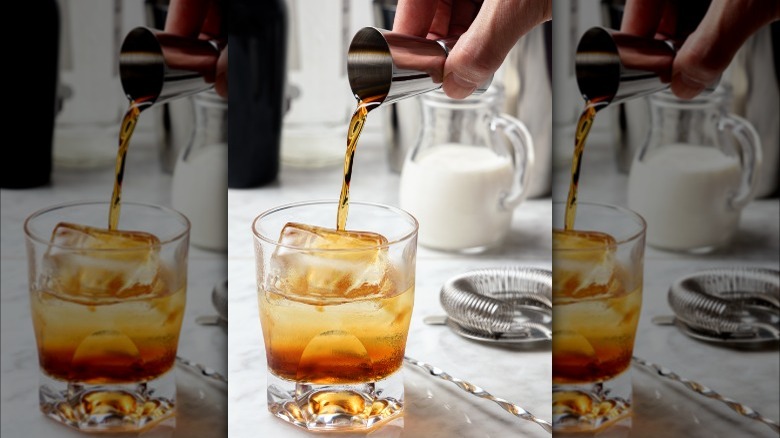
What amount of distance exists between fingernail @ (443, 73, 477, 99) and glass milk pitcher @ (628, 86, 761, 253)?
0.37 feet

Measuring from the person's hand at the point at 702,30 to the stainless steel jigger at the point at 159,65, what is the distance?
216 mm

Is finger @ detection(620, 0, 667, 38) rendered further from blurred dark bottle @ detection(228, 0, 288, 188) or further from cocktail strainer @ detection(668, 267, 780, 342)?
blurred dark bottle @ detection(228, 0, 288, 188)

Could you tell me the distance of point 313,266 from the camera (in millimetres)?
561

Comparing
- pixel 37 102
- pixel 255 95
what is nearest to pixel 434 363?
pixel 37 102

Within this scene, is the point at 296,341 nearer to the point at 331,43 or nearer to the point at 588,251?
the point at 588,251

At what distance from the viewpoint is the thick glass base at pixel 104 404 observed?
55cm

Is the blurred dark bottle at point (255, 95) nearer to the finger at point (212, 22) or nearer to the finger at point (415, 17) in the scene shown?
the finger at point (415, 17)

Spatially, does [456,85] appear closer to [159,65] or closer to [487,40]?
[487,40]

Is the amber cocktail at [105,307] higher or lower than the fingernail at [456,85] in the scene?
lower

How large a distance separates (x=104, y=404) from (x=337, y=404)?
120 mm

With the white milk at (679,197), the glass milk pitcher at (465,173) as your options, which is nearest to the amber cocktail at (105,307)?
the white milk at (679,197)

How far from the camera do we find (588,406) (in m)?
0.59

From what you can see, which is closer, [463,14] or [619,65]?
[619,65]

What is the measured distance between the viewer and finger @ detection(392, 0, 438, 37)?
668 mm
